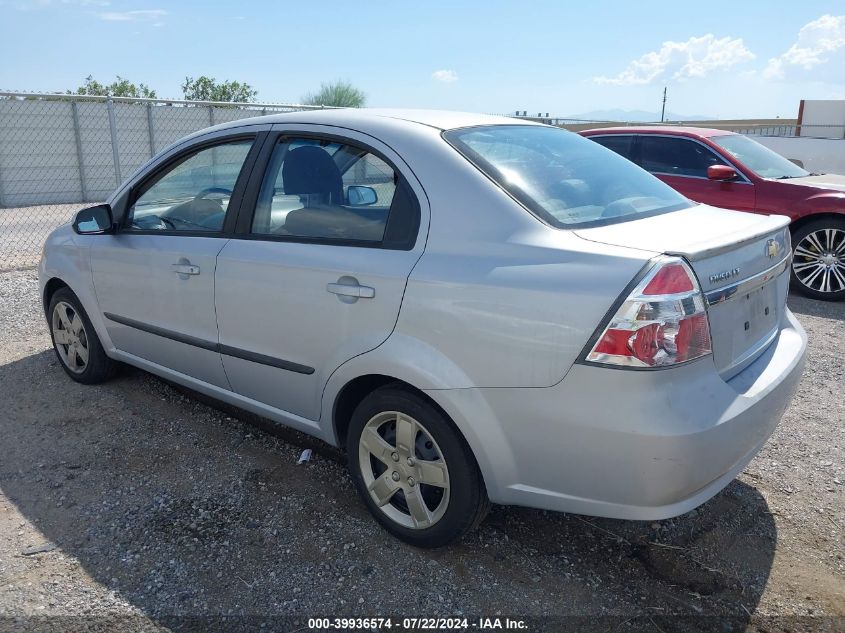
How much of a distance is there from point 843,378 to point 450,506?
3.59 m

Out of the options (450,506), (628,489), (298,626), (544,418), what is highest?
(544,418)

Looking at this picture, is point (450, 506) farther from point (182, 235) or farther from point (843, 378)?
point (843, 378)

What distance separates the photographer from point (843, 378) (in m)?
4.91

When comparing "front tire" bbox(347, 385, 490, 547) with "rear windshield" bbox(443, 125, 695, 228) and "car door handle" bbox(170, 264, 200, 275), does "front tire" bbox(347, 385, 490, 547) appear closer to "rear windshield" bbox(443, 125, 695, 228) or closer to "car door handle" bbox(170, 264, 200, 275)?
"rear windshield" bbox(443, 125, 695, 228)

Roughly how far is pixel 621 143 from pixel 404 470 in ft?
22.4

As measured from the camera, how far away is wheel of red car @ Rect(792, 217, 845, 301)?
23.6 feet

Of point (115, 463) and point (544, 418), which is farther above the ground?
point (544, 418)

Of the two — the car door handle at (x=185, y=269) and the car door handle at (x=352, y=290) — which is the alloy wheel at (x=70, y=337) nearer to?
the car door handle at (x=185, y=269)

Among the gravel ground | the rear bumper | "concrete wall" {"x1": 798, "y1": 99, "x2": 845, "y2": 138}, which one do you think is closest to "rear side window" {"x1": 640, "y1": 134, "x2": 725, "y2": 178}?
the gravel ground

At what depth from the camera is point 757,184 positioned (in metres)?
7.53

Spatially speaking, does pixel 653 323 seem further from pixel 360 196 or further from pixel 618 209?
pixel 360 196

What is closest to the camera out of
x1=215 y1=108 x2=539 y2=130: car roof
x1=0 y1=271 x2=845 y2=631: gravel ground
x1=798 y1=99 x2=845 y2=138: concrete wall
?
x1=0 y1=271 x2=845 y2=631: gravel ground

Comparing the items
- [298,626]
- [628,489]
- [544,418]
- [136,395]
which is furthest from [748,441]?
[136,395]

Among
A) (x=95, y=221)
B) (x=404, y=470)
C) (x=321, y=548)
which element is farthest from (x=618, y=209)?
(x=95, y=221)
